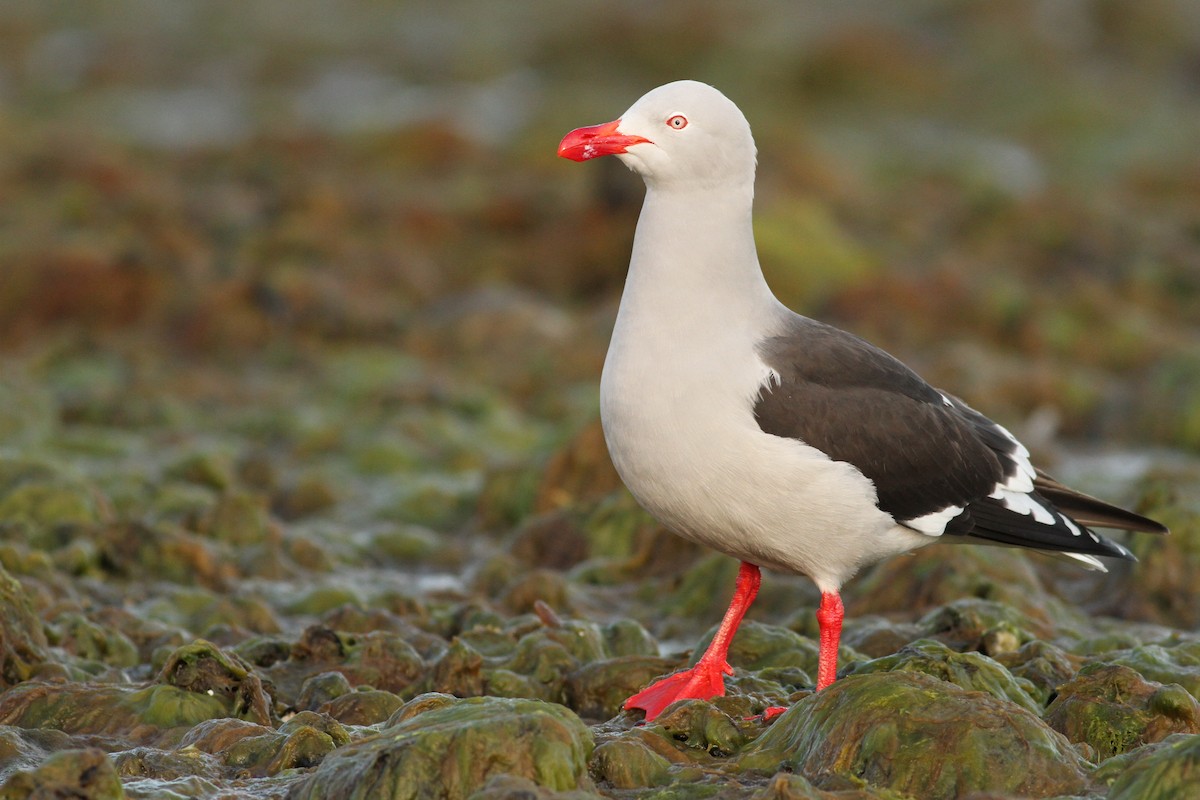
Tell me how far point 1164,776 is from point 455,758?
209 cm

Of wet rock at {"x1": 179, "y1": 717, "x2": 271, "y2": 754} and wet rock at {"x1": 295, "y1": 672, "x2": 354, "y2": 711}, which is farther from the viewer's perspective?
wet rock at {"x1": 295, "y1": 672, "x2": 354, "y2": 711}

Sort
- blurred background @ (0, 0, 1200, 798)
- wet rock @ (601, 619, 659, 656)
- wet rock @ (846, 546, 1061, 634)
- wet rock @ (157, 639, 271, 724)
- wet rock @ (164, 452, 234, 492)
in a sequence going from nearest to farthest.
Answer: wet rock @ (157, 639, 271, 724) < wet rock @ (601, 619, 659, 656) < blurred background @ (0, 0, 1200, 798) < wet rock @ (846, 546, 1061, 634) < wet rock @ (164, 452, 234, 492)

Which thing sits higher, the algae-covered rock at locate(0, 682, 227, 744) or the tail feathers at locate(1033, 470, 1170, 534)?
the tail feathers at locate(1033, 470, 1170, 534)

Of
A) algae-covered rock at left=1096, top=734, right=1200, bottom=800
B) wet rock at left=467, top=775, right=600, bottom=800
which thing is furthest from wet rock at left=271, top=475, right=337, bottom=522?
algae-covered rock at left=1096, top=734, right=1200, bottom=800

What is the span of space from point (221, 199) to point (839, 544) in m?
13.2

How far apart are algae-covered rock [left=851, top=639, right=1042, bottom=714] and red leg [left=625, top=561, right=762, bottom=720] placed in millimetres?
577

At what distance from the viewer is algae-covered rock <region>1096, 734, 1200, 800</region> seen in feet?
15.5

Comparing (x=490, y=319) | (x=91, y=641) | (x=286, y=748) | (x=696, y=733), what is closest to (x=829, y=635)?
(x=696, y=733)

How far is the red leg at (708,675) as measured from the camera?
20.3 ft

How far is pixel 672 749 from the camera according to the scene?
5621 millimetres

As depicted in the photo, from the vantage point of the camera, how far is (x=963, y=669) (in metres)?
6.04

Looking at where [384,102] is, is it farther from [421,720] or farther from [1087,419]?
[421,720]

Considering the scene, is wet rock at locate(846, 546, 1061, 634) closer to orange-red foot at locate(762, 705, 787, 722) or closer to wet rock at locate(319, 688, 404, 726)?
orange-red foot at locate(762, 705, 787, 722)

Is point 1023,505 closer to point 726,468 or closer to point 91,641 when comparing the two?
point 726,468
